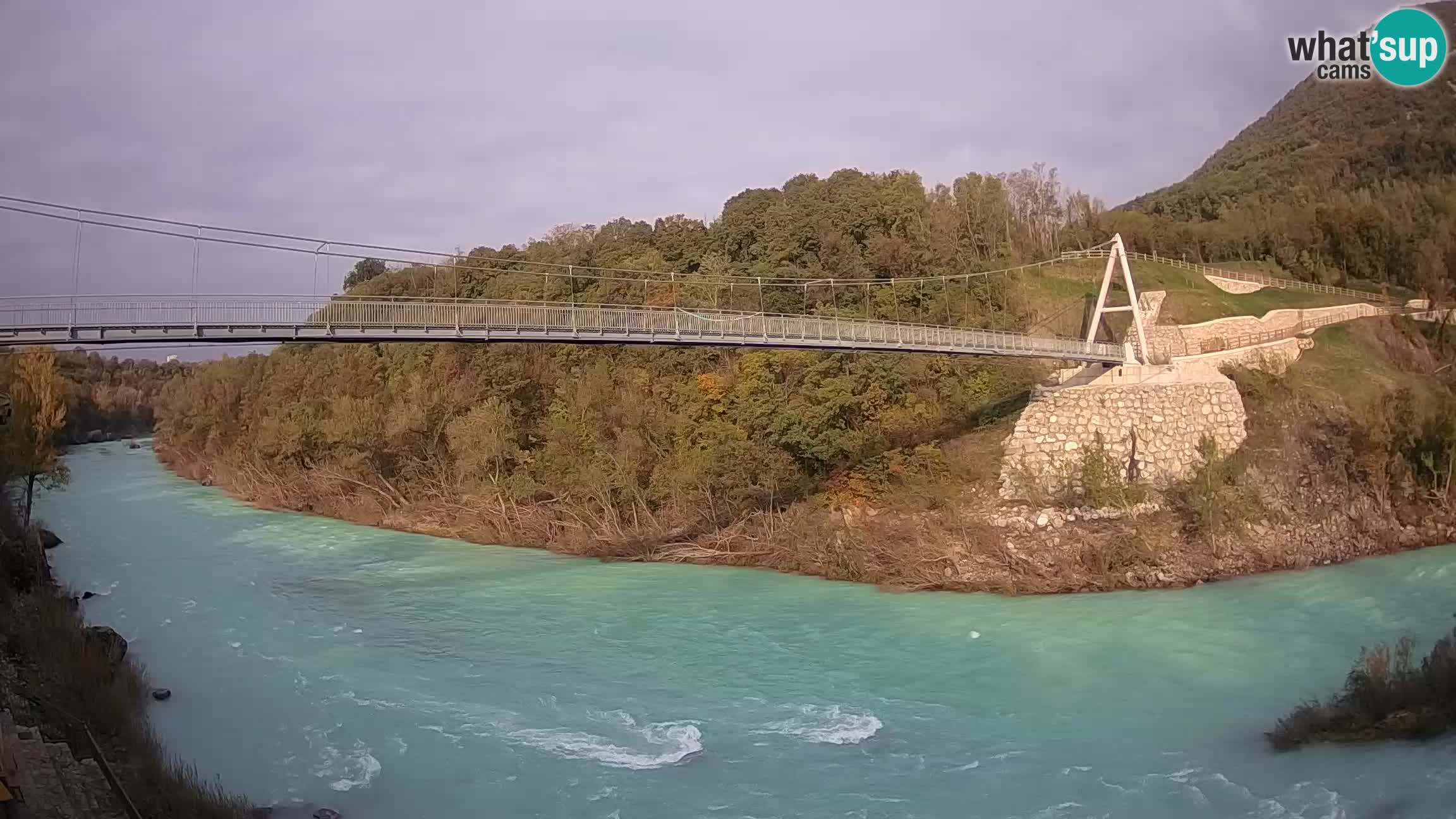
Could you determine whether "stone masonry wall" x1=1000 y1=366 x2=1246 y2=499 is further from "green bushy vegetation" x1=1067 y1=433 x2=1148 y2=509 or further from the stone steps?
the stone steps

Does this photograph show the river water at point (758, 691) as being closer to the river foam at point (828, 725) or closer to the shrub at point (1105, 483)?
the river foam at point (828, 725)

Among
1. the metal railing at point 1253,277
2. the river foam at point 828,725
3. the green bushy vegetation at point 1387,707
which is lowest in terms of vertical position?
the river foam at point 828,725

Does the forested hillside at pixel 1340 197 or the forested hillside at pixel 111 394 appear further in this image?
the forested hillside at pixel 111 394

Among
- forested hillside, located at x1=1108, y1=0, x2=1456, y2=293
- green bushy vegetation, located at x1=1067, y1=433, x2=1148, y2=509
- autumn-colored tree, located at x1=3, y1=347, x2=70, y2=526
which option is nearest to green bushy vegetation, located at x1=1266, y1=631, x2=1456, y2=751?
green bushy vegetation, located at x1=1067, y1=433, x2=1148, y2=509

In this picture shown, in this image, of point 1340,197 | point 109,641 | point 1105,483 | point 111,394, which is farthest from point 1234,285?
point 111,394

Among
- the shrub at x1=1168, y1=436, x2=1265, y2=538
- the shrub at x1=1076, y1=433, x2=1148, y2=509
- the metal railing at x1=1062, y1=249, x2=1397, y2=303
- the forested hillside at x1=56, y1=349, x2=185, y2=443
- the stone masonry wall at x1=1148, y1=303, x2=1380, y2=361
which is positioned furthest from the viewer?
the forested hillside at x1=56, y1=349, x2=185, y2=443

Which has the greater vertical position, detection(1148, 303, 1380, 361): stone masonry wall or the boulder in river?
detection(1148, 303, 1380, 361): stone masonry wall

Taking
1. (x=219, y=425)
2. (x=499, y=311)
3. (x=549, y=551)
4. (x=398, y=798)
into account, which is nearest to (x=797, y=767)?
(x=398, y=798)

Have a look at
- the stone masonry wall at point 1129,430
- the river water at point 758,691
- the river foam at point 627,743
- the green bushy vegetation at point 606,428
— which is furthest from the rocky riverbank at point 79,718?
the stone masonry wall at point 1129,430
